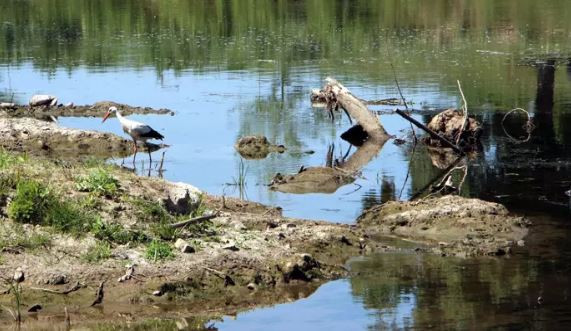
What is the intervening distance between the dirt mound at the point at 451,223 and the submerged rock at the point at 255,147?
5546mm

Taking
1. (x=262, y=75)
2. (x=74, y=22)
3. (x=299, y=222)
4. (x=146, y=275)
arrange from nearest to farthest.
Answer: (x=146, y=275), (x=299, y=222), (x=262, y=75), (x=74, y=22)

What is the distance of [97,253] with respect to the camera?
38.0 feet

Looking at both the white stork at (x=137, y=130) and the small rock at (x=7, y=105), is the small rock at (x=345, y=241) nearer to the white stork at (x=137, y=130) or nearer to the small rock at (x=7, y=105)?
the white stork at (x=137, y=130)

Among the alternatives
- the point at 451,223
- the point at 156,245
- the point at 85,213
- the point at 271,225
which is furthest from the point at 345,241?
the point at 85,213

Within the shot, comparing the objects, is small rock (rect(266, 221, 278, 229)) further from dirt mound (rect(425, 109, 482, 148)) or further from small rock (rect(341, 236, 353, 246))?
dirt mound (rect(425, 109, 482, 148))

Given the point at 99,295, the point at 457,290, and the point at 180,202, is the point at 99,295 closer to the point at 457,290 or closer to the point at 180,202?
the point at 180,202

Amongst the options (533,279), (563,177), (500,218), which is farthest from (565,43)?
(533,279)

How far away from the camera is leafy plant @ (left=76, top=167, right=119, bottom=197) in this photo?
12711mm

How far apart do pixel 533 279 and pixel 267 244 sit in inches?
108

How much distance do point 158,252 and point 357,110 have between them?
1033 cm

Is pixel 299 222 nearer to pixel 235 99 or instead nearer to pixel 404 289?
pixel 404 289

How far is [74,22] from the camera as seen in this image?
44.1 metres

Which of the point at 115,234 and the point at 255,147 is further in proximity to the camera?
the point at 255,147

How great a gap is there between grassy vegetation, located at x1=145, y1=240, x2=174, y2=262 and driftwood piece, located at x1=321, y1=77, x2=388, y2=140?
9911mm
